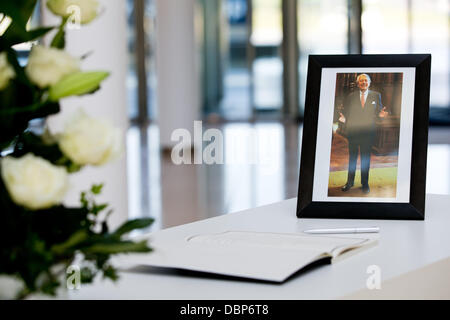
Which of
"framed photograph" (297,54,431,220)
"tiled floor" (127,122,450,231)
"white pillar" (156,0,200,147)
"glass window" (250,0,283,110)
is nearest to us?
"framed photograph" (297,54,431,220)

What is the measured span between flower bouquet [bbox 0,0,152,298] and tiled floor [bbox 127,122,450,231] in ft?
12.2

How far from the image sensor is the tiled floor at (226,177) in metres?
6.59

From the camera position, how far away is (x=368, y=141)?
5.60ft

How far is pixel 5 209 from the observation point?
0.86 m

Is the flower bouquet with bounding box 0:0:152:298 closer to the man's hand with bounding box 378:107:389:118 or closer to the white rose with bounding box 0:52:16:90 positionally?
the white rose with bounding box 0:52:16:90

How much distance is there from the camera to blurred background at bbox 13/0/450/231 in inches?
442

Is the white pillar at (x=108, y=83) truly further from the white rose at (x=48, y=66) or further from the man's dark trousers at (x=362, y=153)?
the white rose at (x=48, y=66)

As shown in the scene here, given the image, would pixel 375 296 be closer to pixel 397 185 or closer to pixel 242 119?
pixel 397 185

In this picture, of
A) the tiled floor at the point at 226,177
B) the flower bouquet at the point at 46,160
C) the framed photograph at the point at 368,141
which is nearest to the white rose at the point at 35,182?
the flower bouquet at the point at 46,160

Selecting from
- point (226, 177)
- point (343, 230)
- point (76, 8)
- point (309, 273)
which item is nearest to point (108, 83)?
point (343, 230)

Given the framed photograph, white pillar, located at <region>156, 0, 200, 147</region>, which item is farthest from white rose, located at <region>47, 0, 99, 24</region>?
white pillar, located at <region>156, 0, 200, 147</region>

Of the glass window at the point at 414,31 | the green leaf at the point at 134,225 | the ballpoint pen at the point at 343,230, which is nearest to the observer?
the green leaf at the point at 134,225

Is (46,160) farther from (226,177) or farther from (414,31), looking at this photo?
(414,31)
